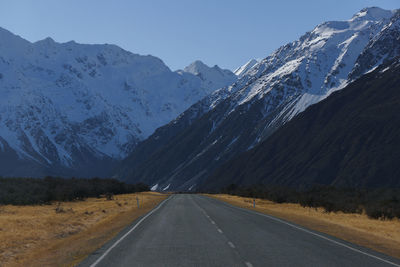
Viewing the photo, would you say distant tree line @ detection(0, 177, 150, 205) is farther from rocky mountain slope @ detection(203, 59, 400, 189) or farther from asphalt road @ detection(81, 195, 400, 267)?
rocky mountain slope @ detection(203, 59, 400, 189)

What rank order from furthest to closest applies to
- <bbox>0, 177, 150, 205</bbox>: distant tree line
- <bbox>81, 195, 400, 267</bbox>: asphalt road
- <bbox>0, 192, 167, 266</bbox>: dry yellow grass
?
<bbox>0, 177, 150, 205</bbox>: distant tree line
<bbox>0, 192, 167, 266</bbox>: dry yellow grass
<bbox>81, 195, 400, 267</bbox>: asphalt road

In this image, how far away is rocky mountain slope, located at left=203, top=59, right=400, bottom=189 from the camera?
10506cm

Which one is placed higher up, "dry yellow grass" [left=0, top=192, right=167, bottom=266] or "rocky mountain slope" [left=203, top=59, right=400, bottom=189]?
"rocky mountain slope" [left=203, top=59, right=400, bottom=189]

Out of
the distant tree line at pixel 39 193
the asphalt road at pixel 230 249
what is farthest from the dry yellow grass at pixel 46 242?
the distant tree line at pixel 39 193

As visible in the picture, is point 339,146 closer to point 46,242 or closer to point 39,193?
point 39,193

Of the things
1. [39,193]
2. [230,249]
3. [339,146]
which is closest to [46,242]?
[230,249]

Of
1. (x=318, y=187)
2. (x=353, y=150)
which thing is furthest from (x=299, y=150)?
(x=318, y=187)

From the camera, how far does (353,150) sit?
117 metres

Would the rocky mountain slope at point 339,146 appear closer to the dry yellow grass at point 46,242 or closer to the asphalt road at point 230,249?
the dry yellow grass at point 46,242

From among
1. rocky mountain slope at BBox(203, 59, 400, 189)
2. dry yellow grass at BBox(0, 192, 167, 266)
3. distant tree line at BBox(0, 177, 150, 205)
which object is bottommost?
dry yellow grass at BBox(0, 192, 167, 266)

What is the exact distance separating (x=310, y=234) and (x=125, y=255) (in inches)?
382

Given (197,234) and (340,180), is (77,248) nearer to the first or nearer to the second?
(197,234)

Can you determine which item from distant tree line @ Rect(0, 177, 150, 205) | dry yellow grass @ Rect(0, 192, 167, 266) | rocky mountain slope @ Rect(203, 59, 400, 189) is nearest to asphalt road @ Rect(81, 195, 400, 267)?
dry yellow grass @ Rect(0, 192, 167, 266)

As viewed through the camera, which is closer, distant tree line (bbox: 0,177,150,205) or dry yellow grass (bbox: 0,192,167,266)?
dry yellow grass (bbox: 0,192,167,266)
